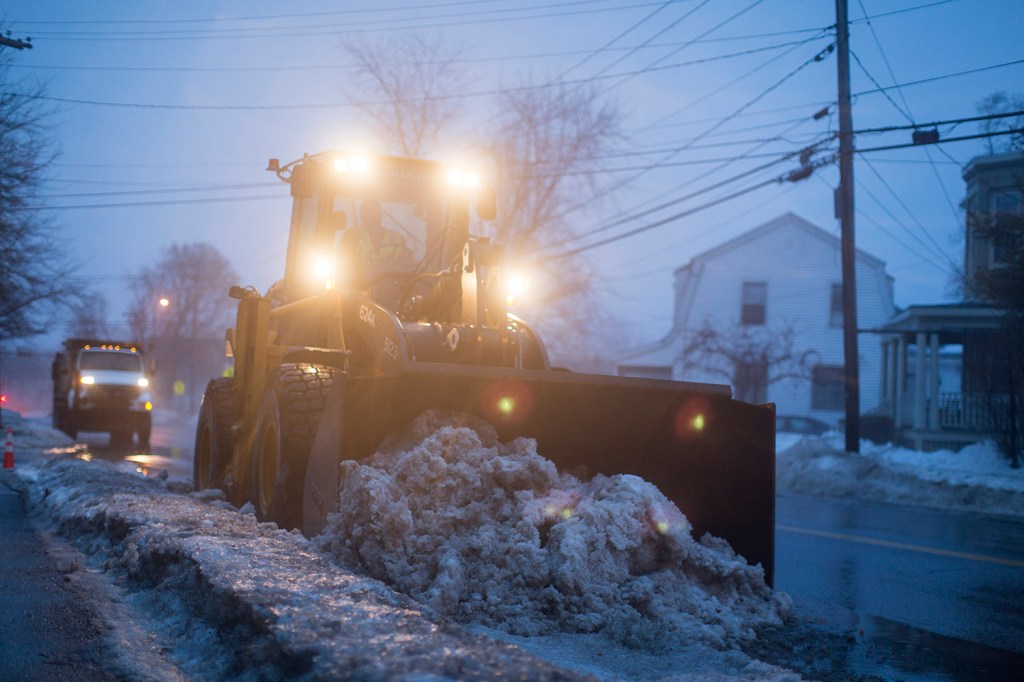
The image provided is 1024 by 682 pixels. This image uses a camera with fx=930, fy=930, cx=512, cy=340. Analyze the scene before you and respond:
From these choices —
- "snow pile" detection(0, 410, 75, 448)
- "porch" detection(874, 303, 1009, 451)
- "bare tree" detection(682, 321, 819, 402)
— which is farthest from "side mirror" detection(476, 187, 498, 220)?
"bare tree" detection(682, 321, 819, 402)

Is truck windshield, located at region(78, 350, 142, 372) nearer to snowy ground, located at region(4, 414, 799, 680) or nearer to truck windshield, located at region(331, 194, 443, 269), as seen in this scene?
truck windshield, located at region(331, 194, 443, 269)

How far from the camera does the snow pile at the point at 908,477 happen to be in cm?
1539

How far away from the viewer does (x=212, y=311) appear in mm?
78438

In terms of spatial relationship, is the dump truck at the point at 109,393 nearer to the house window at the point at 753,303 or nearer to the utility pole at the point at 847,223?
the utility pole at the point at 847,223

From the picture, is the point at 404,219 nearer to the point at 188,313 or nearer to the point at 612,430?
the point at 612,430

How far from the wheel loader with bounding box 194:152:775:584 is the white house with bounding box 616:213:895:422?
2728 cm

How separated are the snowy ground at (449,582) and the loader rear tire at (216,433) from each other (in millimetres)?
2462

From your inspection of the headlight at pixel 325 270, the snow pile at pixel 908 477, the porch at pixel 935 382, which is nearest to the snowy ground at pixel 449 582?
the headlight at pixel 325 270

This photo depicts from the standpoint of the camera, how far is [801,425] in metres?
33.4

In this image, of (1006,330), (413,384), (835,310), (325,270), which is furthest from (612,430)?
(835,310)

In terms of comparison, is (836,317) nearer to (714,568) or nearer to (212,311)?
(714,568)

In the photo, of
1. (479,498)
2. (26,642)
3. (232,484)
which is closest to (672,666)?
(479,498)

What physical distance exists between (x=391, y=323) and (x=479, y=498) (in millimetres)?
1732

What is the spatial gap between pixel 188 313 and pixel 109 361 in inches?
2179
